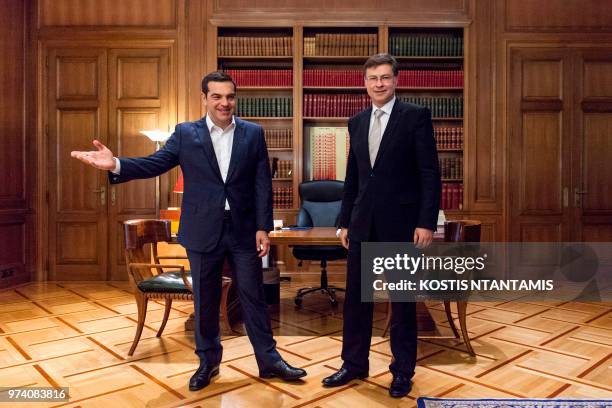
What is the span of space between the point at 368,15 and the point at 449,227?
3.26 meters

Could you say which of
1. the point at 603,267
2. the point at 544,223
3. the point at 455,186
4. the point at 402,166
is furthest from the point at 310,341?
the point at 603,267

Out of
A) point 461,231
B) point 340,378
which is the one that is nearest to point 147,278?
point 340,378

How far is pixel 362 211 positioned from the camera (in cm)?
232

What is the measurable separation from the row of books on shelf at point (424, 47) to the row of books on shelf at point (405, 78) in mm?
193

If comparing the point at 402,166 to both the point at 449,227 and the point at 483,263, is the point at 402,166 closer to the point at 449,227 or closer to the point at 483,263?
the point at 449,227

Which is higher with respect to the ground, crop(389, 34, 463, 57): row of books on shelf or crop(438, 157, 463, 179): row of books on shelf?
crop(389, 34, 463, 57): row of books on shelf

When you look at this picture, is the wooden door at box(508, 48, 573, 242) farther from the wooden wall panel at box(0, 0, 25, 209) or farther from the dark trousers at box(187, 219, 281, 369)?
the wooden wall panel at box(0, 0, 25, 209)

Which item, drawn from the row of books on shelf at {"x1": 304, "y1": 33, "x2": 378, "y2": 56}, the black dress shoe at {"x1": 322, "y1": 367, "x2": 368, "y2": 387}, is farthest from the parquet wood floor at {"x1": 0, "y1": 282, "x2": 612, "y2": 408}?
the row of books on shelf at {"x1": 304, "y1": 33, "x2": 378, "y2": 56}

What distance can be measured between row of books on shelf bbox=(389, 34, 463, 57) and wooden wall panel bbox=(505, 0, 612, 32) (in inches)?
23.7

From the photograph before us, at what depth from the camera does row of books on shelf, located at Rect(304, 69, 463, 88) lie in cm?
541

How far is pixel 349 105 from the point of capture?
5.44m

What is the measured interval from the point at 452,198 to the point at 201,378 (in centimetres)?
381

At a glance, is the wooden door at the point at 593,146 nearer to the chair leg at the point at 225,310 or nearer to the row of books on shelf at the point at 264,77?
the row of books on shelf at the point at 264,77

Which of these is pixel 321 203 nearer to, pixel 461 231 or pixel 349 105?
pixel 349 105
